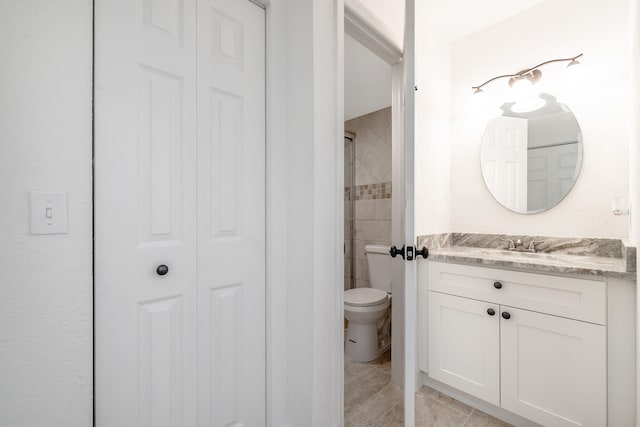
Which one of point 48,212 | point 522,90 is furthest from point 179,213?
point 522,90

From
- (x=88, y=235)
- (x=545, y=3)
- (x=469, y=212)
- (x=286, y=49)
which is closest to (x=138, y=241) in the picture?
(x=88, y=235)

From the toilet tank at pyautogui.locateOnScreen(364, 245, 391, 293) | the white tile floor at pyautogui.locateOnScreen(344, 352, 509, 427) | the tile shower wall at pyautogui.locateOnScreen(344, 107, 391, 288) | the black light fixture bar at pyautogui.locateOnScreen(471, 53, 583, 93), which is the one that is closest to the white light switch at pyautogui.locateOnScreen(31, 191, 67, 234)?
the white tile floor at pyautogui.locateOnScreen(344, 352, 509, 427)

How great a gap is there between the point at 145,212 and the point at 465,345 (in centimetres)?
177

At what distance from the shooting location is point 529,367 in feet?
4.46

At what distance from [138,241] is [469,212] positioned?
212 centimetres

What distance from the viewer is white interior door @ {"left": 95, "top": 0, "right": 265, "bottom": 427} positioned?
0.82 meters

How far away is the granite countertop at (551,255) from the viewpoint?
1189mm

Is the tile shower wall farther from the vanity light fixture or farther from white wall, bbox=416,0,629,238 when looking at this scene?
the vanity light fixture

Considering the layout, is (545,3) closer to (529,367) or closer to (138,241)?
(529,367)

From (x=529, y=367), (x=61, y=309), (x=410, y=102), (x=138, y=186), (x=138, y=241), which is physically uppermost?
(x=410, y=102)

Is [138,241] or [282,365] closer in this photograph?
[138,241]

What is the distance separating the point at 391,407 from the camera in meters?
1.57

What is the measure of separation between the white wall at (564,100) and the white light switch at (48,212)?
5.77 ft

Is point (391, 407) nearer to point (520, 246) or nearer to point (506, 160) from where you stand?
point (520, 246)
